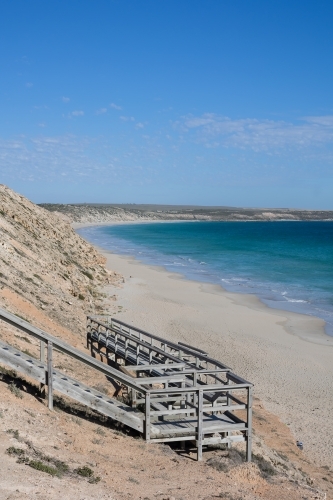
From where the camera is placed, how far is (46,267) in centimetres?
2720

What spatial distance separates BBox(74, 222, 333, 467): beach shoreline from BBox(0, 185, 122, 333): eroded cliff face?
7.31ft

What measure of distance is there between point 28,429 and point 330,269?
159 feet

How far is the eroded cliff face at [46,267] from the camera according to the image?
19500 millimetres

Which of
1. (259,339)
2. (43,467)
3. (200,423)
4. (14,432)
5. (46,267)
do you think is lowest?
(259,339)

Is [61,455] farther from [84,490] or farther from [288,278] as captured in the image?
[288,278]

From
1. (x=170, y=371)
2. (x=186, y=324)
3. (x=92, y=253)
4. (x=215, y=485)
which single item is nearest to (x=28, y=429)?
(x=215, y=485)

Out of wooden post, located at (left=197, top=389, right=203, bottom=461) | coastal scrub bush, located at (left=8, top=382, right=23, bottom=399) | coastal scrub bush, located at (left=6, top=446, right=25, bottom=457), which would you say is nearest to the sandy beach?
wooden post, located at (left=197, top=389, right=203, bottom=461)

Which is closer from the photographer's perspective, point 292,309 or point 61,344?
point 61,344

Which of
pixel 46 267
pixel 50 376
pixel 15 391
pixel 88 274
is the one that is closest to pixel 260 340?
pixel 46 267

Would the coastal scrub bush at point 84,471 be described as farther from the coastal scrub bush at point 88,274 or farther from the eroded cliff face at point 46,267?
the coastal scrub bush at point 88,274

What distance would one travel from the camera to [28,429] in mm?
7504

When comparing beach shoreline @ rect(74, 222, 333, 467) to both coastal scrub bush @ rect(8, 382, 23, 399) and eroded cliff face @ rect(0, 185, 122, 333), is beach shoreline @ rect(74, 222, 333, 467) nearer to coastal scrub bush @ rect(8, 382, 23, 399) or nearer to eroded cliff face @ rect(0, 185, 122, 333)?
eroded cliff face @ rect(0, 185, 122, 333)

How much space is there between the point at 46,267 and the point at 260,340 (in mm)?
11670

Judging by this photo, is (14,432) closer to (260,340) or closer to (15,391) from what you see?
(15,391)
